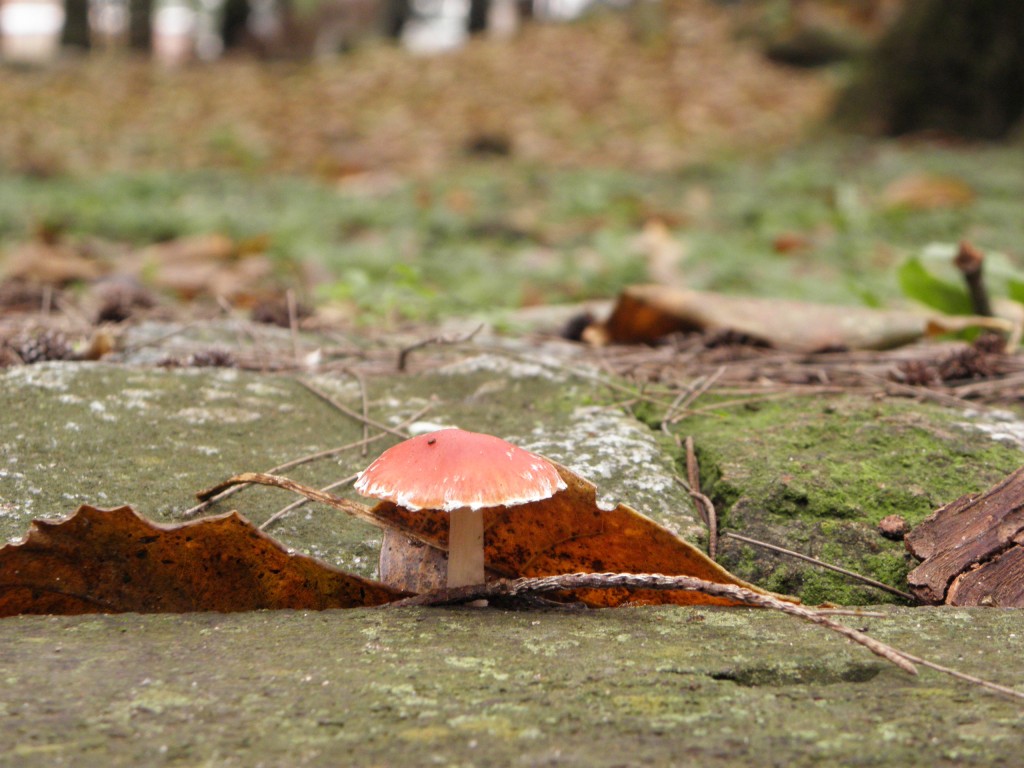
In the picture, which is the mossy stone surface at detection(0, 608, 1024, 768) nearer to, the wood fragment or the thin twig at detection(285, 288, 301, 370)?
the thin twig at detection(285, 288, 301, 370)

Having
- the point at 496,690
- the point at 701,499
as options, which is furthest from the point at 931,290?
the point at 496,690

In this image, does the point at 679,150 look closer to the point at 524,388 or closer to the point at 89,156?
the point at 89,156

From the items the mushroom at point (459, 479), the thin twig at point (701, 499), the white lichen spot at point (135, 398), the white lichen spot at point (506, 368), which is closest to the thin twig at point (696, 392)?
the thin twig at point (701, 499)

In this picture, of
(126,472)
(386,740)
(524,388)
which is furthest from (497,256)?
(386,740)

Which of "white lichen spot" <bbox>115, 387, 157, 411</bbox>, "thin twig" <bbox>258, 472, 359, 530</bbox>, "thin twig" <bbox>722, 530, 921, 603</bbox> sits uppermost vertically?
"white lichen spot" <bbox>115, 387, 157, 411</bbox>

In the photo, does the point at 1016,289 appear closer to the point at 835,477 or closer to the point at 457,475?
the point at 835,477

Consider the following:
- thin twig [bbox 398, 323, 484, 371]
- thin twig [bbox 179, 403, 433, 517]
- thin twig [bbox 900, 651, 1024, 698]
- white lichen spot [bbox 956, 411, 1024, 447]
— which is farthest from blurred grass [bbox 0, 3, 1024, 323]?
thin twig [bbox 900, 651, 1024, 698]

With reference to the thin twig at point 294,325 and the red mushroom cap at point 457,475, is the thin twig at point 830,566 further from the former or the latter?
the thin twig at point 294,325
